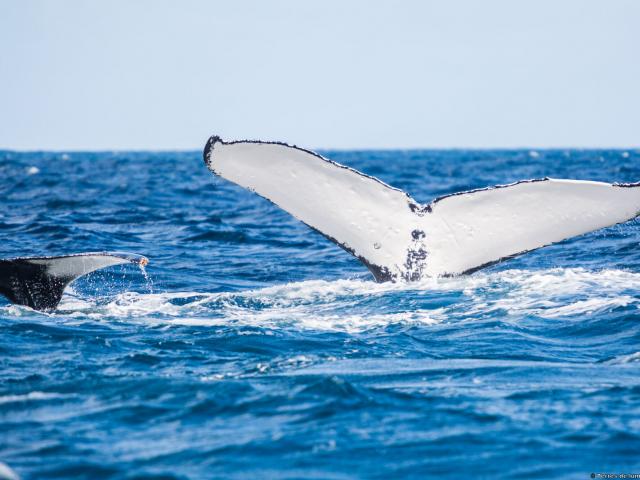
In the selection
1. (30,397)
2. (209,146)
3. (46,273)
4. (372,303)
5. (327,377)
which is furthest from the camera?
(372,303)

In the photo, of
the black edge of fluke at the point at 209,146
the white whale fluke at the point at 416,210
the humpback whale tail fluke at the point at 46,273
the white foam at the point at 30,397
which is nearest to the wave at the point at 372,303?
the humpback whale tail fluke at the point at 46,273

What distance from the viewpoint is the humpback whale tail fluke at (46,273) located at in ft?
24.3

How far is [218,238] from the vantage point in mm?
17078

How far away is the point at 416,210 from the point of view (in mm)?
8086

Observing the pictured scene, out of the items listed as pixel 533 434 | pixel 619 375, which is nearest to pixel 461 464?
pixel 533 434

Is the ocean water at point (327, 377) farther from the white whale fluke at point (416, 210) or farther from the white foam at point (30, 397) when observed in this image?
the white whale fluke at point (416, 210)

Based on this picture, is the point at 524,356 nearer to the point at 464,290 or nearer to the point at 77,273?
the point at 464,290

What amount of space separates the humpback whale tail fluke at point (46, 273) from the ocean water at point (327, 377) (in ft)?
0.52

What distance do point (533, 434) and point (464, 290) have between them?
4.17 m

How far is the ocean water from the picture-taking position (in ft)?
16.8

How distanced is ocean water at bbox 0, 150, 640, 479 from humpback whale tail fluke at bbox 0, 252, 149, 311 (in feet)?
0.52

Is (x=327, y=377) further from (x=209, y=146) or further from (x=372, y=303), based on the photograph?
(x=372, y=303)

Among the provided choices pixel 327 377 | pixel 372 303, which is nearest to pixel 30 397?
pixel 327 377

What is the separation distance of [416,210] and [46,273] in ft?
9.76
